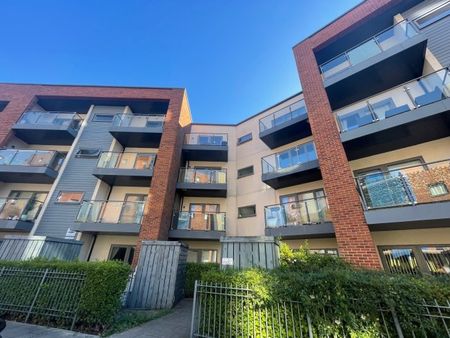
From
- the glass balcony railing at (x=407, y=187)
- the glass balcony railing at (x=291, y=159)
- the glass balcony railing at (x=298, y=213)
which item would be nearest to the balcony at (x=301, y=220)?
the glass balcony railing at (x=298, y=213)

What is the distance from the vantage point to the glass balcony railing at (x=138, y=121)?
46.0 ft

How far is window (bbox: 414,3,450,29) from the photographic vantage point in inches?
329

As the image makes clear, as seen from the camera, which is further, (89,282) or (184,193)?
(184,193)

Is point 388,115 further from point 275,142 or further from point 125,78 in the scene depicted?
point 125,78

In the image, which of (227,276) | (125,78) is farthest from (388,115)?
(125,78)

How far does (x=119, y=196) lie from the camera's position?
43.8ft

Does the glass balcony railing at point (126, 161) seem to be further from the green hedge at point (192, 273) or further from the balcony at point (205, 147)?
the green hedge at point (192, 273)

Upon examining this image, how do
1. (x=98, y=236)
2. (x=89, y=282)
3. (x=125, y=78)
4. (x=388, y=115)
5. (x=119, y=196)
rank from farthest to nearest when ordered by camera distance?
(x=125, y=78)
(x=119, y=196)
(x=98, y=236)
(x=388, y=115)
(x=89, y=282)

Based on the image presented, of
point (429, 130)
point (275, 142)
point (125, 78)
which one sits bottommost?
point (429, 130)

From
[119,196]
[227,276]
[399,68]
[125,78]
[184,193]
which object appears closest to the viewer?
[227,276]

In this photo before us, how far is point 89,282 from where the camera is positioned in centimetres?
541

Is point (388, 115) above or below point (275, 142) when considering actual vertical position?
below

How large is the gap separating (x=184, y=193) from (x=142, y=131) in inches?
217

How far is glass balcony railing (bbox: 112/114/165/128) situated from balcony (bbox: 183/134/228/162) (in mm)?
2612
